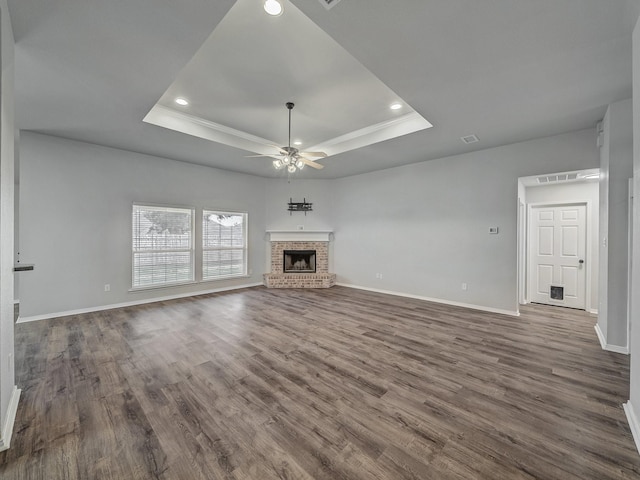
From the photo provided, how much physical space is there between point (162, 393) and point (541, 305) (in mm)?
6453

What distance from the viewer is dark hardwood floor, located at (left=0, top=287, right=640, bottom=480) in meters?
1.51

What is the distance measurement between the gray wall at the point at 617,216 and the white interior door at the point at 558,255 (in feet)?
7.19

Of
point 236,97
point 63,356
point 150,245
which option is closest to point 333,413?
point 63,356

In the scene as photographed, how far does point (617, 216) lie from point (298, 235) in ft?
18.7

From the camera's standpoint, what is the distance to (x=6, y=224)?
5.77 ft

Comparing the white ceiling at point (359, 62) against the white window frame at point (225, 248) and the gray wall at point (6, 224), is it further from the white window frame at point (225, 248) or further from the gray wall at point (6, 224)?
the white window frame at point (225, 248)

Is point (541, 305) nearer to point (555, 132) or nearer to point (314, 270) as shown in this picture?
point (555, 132)

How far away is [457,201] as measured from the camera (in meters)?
4.98

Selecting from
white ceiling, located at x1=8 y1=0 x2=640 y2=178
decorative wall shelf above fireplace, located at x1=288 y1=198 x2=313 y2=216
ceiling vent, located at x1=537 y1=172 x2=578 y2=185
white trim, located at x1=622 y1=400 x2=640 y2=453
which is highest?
white ceiling, located at x1=8 y1=0 x2=640 y2=178

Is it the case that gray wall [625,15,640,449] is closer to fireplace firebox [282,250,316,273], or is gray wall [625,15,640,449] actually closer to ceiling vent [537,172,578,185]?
ceiling vent [537,172,578,185]

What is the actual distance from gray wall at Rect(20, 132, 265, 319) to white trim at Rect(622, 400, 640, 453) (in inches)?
250

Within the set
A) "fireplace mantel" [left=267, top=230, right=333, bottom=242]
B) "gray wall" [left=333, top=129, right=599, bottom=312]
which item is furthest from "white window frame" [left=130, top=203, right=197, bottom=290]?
"gray wall" [left=333, top=129, right=599, bottom=312]

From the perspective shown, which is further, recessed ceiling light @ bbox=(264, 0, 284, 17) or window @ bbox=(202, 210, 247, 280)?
window @ bbox=(202, 210, 247, 280)

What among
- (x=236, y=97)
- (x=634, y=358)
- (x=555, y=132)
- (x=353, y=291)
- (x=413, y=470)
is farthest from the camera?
(x=353, y=291)
